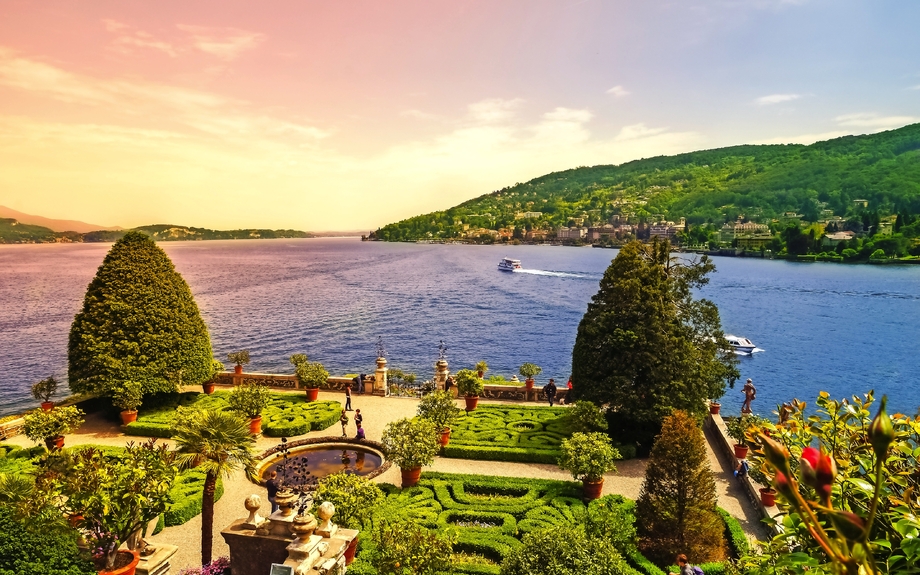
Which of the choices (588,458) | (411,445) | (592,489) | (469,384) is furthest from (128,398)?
(592,489)

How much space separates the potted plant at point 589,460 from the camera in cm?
1756

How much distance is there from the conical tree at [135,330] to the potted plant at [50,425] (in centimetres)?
279

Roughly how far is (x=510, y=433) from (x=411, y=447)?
281 inches

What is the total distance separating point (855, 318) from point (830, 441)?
84434mm

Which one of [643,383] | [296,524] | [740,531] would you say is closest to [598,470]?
[740,531]

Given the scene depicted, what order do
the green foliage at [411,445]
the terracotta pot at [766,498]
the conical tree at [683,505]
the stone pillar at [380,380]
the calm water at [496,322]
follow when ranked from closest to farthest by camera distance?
the conical tree at [683,505], the terracotta pot at [766,498], the green foliage at [411,445], the stone pillar at [380,380], the calm water at [496,322]

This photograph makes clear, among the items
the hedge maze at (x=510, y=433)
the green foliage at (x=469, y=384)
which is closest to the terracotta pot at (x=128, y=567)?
the hedge maze at (x=510, y=433)

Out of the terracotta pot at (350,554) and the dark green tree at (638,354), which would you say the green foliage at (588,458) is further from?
the terracotta pot at (350,554)

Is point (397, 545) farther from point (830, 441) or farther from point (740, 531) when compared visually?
point (740, 531)

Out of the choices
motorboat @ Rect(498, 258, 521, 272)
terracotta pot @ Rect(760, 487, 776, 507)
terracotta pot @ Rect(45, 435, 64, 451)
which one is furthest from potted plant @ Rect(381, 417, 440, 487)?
motorboat @ Rect(498, 258, 521, 272)

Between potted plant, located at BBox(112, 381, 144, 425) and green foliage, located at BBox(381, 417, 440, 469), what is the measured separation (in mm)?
13284

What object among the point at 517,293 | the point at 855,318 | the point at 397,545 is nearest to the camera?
the point at 397,545

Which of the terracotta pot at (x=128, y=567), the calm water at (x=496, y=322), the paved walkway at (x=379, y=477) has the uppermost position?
the terracotta pot at (x=128, y=567)

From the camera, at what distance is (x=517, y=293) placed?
99.9 metres
